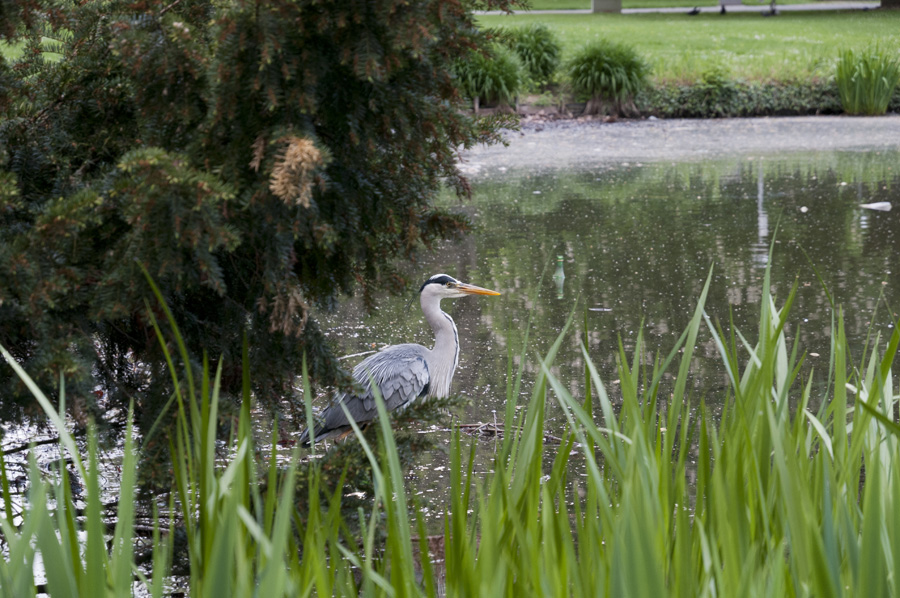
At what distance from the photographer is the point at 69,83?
2.82m

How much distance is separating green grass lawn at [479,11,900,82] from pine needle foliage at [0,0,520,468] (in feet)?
38.0

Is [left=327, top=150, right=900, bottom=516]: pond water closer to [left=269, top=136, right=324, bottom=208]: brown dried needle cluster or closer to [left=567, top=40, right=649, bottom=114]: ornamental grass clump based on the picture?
[left=269, top=136, right=324, bottom=208]: brown dried needle cluster

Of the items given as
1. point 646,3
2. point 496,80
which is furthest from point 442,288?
point 646,3

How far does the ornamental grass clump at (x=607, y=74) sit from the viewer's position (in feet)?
48.9

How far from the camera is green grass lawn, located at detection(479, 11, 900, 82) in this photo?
16000mm

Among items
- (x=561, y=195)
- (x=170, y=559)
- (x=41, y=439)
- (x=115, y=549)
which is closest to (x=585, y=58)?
(x=561, y=195)

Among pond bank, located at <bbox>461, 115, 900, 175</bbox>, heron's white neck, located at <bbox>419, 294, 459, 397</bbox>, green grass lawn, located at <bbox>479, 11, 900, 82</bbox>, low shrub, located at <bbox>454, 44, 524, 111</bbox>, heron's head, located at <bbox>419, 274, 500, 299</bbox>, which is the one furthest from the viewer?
green grass lawn, located at <bbox>479, 11, 900, 82</bbox>

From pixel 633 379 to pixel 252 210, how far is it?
3.51 feet

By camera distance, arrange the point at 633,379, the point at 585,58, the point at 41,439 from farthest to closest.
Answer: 1. the point at 585,58
2. the point at 41,439
3. the point at 633,379

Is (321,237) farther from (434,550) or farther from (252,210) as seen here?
(434,550)

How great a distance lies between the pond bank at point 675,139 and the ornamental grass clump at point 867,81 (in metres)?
0.24

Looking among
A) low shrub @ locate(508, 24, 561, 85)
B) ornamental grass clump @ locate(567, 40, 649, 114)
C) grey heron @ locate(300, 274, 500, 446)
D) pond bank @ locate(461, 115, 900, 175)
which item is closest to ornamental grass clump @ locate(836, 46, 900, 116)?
pond bank @ locate(461, 115, 900, 175)

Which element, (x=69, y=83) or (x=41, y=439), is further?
(x=41, y=439)

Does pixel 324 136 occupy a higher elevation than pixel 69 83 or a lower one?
lower
